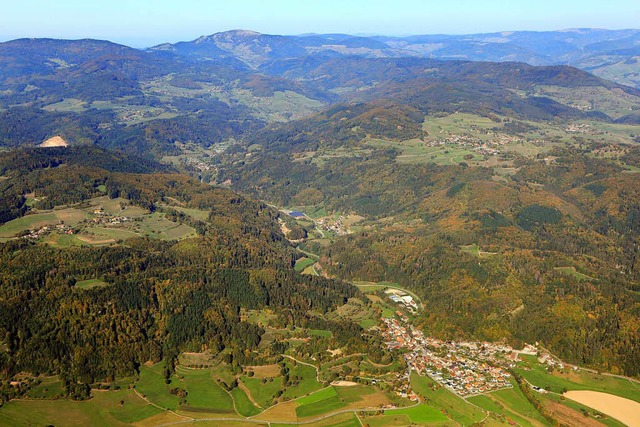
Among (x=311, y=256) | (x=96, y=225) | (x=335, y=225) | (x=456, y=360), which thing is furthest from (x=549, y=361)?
(x=96, y=225)

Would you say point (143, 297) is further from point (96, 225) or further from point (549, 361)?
point (549, 361)

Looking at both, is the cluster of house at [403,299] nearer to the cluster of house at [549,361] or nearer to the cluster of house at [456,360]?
the cluster of house at [456,360]

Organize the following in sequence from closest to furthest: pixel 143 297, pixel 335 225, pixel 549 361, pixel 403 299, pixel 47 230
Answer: pixel 549 361
pixel 143 297
pixel 403 299
pixel 47 230
pixel 335 225

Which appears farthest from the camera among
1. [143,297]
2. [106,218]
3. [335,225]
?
[335,225]

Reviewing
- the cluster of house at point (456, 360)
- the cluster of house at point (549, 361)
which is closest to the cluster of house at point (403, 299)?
the cluster of house at point (456, 360)

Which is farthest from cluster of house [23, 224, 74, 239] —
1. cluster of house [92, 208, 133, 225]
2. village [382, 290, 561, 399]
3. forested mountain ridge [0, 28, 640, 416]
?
village [382, 290, 561, 399]

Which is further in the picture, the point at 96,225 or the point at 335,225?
the point at 335,225

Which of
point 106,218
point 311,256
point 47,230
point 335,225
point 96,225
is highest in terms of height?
point 47,230

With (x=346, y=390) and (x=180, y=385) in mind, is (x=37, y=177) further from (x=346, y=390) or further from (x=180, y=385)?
(x=346, y=390)
